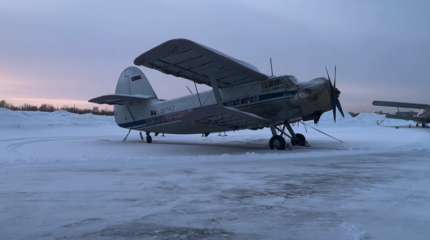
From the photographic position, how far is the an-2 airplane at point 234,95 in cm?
908

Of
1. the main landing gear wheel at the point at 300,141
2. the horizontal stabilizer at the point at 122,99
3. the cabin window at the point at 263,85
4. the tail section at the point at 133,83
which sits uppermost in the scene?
the tail section at the point at 133,83

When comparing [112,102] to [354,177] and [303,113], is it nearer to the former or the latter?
[303,113]

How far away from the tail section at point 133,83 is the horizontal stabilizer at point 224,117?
19.6 feet

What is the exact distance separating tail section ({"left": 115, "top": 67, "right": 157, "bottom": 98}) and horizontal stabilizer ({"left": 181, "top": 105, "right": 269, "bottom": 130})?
19.6 feet

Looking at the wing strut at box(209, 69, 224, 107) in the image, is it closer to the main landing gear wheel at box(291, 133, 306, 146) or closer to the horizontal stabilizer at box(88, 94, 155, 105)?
the main landing gear wheel at box(291, 133, 306, 146)

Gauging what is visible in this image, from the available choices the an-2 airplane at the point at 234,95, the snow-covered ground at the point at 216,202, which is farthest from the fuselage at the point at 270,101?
the snow-covered ground at the point at 216,202

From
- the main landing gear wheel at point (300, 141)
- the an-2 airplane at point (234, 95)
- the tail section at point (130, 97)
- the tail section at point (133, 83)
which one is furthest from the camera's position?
the tail section at point (133, 83)

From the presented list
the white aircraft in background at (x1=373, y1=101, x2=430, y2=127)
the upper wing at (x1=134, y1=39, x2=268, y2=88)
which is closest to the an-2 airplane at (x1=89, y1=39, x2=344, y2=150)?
the upper wing at (x1=134, y1=39, x2=268, y2=88)

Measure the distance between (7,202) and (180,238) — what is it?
2260mm

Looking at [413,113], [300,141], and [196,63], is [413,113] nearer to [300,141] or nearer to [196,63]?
[300,141]

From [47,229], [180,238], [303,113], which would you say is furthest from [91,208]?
[303,113]

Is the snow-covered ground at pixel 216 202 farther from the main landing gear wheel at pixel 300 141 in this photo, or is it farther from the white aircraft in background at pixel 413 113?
the white aircraft in background at pixel 413 113

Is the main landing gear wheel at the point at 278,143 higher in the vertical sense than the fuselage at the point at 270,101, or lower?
lower

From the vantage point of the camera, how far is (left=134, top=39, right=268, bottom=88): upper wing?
845 cm
